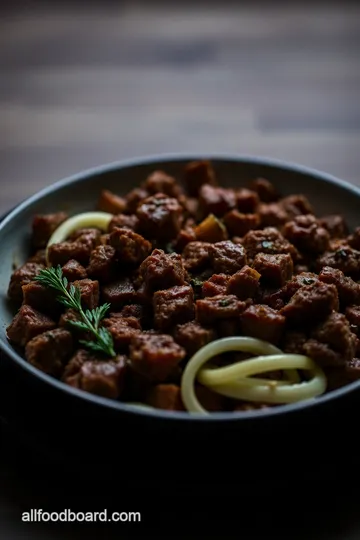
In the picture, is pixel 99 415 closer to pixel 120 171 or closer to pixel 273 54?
pixel 120 171

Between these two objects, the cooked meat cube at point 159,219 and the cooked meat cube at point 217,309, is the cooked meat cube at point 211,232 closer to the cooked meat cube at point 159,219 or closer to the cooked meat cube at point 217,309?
the cooked meat cube at point 159,219

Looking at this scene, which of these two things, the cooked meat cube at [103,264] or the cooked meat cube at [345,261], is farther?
the cooked meat cube at [345,261]

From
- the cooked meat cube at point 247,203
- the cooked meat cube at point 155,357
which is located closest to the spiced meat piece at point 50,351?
the cooked meat cube at point 155,357

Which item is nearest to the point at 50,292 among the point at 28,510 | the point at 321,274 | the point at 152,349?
the point at 152,349

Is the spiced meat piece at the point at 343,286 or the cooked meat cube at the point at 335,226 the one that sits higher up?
the cooked meat cube at the point at 335,226

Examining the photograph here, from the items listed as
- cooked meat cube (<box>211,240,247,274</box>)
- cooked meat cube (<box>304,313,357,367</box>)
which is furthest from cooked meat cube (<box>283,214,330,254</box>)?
cooked meat cube (<box>304,313,357,367</box>)

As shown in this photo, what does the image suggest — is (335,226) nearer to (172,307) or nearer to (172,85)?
(172,307)

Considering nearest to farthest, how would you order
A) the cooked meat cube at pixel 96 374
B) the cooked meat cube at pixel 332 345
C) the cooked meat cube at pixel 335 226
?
the cooked meat cube at pixel 96 374, the cooked meat cube at pixel 332 345, the cooked meat cube at pixel 335 226

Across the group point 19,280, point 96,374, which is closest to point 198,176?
point 19,280
